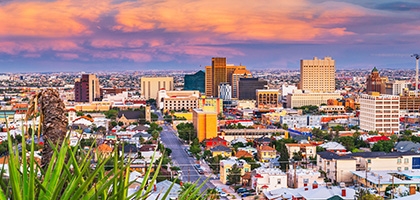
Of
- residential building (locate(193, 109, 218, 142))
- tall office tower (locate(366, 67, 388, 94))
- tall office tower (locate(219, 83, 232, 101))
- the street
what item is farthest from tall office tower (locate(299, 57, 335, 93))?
residential building (locate(193, 109, 218, 142))

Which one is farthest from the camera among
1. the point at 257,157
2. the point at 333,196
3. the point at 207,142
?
the point at 207,142

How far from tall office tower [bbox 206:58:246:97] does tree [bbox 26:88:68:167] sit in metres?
58.2

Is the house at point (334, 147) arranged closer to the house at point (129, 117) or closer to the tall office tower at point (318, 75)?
the house at point (129, 117)

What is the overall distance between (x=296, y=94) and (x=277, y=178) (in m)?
34.9

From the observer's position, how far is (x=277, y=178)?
47.9 ft

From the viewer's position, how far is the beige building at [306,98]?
48875 mm

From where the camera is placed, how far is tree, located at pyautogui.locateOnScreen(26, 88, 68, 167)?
7.85 ft

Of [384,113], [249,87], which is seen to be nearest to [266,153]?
[384,113]

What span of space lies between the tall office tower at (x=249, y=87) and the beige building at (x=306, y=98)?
20.5 ft

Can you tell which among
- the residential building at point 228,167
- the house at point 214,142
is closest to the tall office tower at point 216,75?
the house at point 214,142

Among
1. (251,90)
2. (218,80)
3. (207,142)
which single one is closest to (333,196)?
(207,142)

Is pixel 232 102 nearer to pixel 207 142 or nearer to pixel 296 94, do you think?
pixel 296 94

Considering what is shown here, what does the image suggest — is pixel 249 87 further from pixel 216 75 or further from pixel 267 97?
pixel 267 97

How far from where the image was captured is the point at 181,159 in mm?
20609
